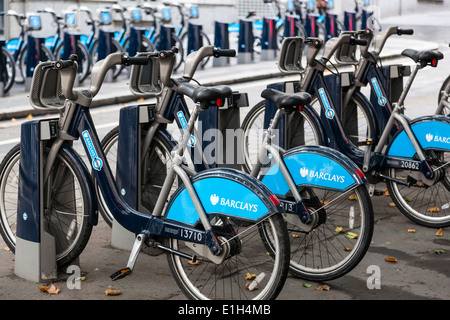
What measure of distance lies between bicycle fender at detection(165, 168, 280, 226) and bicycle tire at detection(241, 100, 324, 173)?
1889 millimetres

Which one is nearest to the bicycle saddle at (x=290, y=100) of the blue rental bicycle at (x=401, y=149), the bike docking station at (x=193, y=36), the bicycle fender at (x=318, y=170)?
the bicycle fender at (x=318, y=170)

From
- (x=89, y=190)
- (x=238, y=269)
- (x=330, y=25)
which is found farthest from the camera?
(x=330, y=25)

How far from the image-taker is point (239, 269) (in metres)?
5.00

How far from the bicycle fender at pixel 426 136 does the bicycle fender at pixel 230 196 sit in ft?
7.45

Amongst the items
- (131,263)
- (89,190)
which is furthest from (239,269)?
(89,190)

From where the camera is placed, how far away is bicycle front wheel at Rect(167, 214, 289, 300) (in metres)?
4.19

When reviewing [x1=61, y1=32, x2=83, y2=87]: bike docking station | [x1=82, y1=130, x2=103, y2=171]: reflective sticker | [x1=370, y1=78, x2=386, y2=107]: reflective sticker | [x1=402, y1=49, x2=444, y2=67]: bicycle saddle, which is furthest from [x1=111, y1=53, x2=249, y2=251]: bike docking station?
[x1=61, y1=32, x2=83, y2=87]: bike docking station

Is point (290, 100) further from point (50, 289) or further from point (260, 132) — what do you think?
point (260, 132)

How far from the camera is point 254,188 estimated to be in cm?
418

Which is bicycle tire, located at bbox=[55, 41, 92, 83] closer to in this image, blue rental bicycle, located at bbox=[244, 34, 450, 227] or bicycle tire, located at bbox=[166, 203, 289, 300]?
blue rental bicycle, located at bbox=[244, 34, 450, 227]

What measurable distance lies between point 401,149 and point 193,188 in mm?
2392

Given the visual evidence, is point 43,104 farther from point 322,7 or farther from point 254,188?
point 322,7
